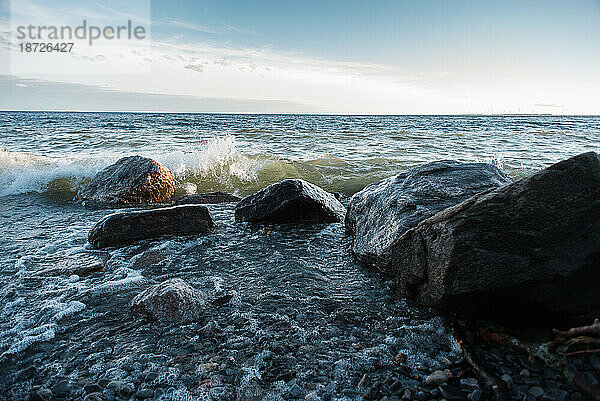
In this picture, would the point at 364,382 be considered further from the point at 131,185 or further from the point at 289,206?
the point at 131,185

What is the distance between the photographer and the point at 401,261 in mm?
3305

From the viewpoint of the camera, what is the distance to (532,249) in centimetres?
253

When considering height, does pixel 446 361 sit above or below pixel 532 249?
below

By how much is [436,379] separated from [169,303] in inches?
83.1

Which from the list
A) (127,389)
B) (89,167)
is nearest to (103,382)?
(127,389)

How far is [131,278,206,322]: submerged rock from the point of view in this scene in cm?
304

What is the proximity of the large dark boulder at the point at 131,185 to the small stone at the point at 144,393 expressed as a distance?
5.93 meters

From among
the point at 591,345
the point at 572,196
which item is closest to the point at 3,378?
the point at 591,345

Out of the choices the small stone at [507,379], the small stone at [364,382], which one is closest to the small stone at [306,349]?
the small stone at [364,382]

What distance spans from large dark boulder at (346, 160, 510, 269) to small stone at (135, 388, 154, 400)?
2.26 m

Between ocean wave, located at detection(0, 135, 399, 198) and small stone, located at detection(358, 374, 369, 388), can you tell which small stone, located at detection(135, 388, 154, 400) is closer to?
small stone, located at detection(358, 374, 369, 388)

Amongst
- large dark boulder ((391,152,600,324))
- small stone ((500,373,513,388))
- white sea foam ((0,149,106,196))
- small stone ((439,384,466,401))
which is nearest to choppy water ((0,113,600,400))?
small stone ((439,384,466,401))

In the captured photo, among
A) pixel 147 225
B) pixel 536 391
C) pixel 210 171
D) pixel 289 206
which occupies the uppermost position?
pixel 210 171

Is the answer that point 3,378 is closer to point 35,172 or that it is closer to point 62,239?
point 62,239
